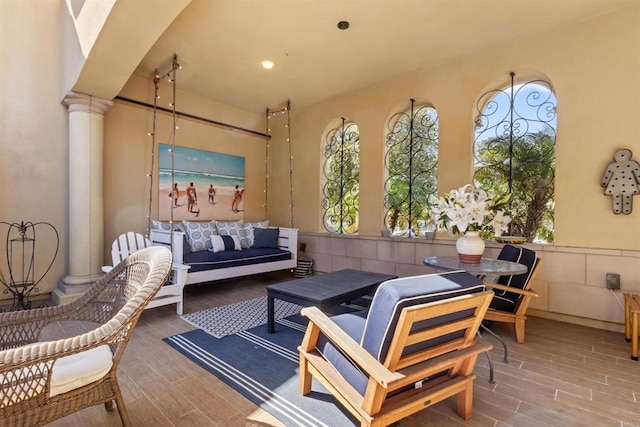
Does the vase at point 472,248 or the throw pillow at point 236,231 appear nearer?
the vase at point 472,248

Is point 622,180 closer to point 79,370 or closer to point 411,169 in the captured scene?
point 411,169

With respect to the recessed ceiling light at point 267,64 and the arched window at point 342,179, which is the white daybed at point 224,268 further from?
the recessed ceiling light at point 267,64

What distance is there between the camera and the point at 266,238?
5.04 meters

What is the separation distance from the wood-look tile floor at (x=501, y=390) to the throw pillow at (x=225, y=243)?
163cm

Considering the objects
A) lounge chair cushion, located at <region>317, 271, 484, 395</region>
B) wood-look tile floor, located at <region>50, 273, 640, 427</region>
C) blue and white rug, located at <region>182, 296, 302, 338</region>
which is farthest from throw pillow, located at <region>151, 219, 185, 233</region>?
lounge chair cushion, located at <region>317, 271, 484, 395</region>

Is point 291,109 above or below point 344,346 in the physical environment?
above

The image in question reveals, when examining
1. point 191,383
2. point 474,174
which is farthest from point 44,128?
point 474,174

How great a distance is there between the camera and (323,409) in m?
1.78

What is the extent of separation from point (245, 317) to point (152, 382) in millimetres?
1314

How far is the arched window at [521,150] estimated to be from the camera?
3.52 meters

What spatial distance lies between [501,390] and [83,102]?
192 inches

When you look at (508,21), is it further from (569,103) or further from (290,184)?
(290,184)

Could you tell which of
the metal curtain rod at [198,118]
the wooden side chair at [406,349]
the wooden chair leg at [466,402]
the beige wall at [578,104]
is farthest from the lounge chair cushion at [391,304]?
the metal curtain rod at [198,118]

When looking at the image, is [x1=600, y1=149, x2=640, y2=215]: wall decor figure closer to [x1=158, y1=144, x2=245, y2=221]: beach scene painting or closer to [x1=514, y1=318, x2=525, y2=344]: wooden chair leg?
[x1=514, y1=318, x2=525, y2=344]: wooden chair leg
